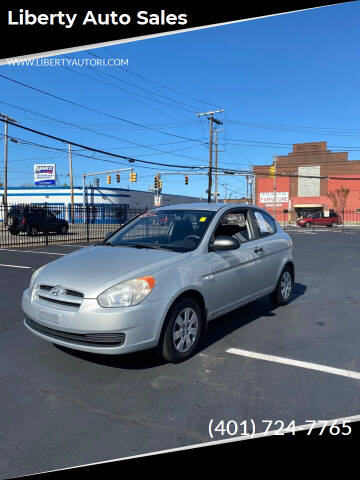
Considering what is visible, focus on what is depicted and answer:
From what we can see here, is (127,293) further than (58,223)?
No

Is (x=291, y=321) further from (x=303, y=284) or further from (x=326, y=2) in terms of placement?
(x=326, y=2)

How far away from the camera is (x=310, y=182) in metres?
55.7

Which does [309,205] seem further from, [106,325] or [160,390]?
[106,325]

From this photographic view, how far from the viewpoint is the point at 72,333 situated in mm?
3338

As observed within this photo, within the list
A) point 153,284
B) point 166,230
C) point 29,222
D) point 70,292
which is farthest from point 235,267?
point 29,222

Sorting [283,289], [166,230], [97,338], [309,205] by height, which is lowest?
[283,289]

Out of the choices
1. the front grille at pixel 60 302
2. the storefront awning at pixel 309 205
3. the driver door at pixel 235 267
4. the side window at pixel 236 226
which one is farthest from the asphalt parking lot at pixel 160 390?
the storefront awning at pixel 309 205

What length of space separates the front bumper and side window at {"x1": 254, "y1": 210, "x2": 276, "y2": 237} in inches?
103

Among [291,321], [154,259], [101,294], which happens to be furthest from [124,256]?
[291,321]

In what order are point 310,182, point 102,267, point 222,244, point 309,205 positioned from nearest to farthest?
point 102,267
point 222,244
point 309,205
point 310,182

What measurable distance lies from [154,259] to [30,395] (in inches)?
66.6

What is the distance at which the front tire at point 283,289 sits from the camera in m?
5.91

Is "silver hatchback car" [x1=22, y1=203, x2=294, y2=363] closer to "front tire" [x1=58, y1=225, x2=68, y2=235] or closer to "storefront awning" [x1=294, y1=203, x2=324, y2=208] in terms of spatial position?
"front tire" [x1=58, y1=225, x2=68, y2=235]

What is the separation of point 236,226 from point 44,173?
56323 mm
